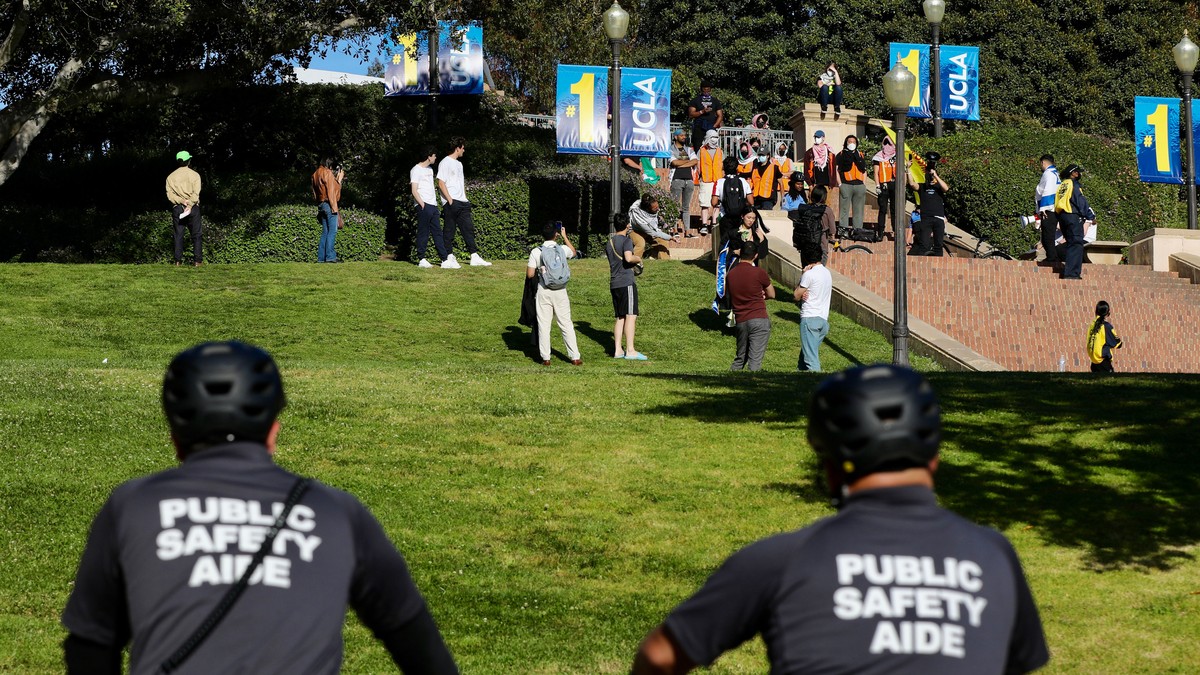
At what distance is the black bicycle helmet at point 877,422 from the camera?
2.85 m

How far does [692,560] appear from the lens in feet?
28.5

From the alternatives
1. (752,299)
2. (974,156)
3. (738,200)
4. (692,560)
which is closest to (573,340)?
(752,299)

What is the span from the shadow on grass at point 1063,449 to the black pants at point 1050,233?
8.62 meters

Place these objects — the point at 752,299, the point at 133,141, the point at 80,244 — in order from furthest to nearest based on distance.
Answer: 1. the point at 133,141
2. the point at 80,244
3. the point at 752,299

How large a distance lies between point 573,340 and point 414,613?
1368cm

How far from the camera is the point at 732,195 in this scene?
21672 millimetres

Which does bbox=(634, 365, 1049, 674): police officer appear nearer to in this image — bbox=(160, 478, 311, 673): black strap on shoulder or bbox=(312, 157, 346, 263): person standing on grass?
bbox=(160, 478, 311, 673): black strap on shoulder

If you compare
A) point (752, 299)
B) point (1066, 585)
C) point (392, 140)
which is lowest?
point (1066, 585)

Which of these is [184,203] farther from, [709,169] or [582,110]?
[709,169]

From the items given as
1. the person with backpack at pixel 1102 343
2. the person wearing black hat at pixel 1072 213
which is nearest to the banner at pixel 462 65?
the person wearing black hat at pixel 1072 213

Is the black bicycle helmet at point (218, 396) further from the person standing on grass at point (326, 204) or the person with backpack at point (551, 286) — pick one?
the person standing on grass at point (326, 204)

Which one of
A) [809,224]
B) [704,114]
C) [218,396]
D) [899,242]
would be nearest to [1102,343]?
[899,242]

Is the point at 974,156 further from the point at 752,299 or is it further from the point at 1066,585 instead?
the point at 1066,585

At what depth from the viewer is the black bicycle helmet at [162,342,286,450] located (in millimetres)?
3031
